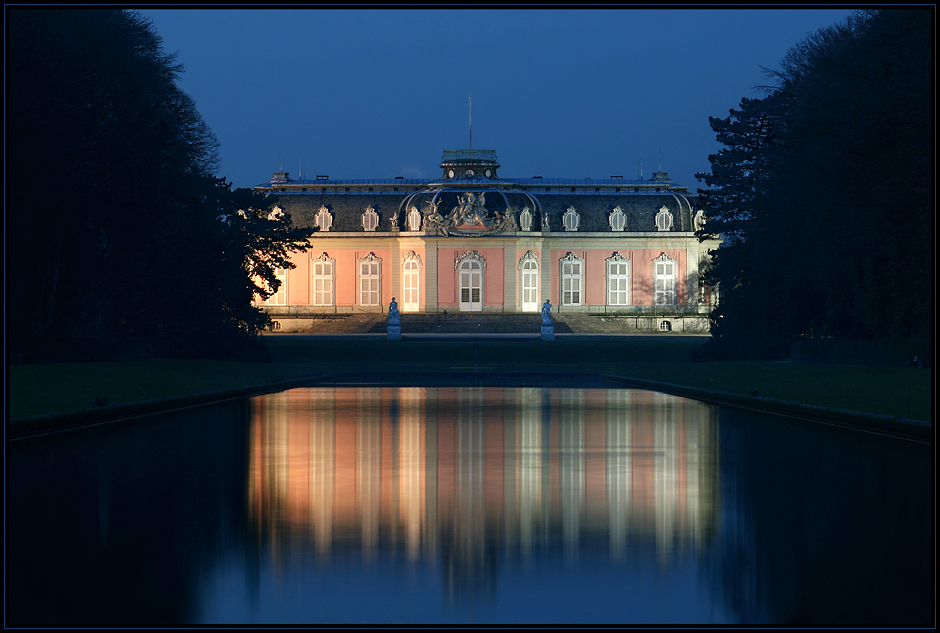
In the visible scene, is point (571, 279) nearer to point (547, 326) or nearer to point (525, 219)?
point (525, 219)

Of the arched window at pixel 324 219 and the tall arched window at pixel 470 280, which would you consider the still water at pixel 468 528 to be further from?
the arched window at pixel 324 219

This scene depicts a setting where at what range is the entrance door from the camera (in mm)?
74375

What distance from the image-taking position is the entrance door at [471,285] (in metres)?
74.4

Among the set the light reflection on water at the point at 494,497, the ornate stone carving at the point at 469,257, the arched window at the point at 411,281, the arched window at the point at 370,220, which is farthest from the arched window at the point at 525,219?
the light reflection on water at the point at 494,497

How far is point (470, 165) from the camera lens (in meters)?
80.0

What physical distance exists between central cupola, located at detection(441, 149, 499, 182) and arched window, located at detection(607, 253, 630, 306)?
418 inches

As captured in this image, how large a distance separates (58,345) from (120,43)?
9.72m

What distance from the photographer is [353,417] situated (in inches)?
759

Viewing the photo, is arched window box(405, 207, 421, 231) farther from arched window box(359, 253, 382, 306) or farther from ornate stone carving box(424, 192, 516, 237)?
arched window box(359, 253, 382, 306)

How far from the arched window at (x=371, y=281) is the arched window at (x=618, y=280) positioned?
1488cm

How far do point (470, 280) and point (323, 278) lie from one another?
32.7ft

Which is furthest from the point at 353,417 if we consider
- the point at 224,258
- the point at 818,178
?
the point at 224,258

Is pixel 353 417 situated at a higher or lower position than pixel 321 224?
lower
